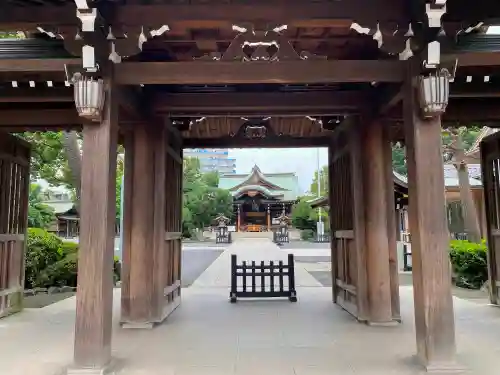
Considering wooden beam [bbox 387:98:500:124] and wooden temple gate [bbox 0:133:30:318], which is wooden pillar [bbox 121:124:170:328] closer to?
wooden temple gate [bbox 0:133:30:318]

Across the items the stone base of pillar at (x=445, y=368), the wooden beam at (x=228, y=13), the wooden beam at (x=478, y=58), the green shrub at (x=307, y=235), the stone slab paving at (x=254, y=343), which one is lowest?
the stone slab paving at (x=254, y=343)

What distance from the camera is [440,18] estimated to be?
379 cm

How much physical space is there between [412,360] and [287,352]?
1302mm

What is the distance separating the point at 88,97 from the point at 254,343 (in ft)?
11.0

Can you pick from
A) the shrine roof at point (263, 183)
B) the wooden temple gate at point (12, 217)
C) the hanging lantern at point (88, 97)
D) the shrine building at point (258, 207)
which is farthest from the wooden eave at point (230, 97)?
the shrine roof at point (263, 183)

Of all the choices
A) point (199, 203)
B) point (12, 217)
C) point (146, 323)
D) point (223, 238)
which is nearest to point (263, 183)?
point (199, 203)

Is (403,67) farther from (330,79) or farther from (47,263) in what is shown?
(47,263)

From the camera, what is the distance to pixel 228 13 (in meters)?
3.97

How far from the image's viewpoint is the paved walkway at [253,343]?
394 centimetres

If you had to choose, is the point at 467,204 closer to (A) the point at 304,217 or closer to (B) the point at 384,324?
(B) the point at 384,324

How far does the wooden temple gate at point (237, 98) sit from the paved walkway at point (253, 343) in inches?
16.7

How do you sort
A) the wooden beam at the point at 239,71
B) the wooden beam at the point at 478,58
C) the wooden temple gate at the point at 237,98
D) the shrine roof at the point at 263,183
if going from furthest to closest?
the shrine roof at the point at 263,183
the wooden beam at the point at 239,71
the wooden beam at the point at 478,58
the wooden temple gate at the point at 237,98

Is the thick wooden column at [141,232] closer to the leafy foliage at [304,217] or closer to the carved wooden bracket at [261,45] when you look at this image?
the carved wooden bracket at [261,45]

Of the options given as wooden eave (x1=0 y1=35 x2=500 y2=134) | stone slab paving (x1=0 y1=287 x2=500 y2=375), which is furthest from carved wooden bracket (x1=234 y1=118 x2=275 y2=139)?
stone slab paving (x1=0 y1=287 x2=500 y2=375)
